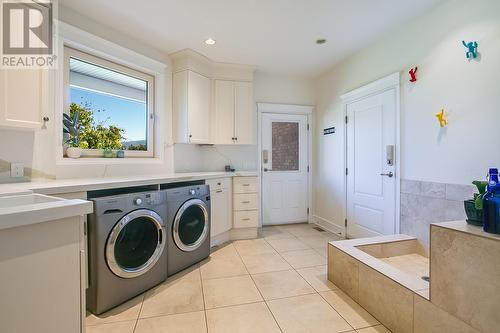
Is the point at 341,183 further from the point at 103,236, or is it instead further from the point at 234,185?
the point at 103,236

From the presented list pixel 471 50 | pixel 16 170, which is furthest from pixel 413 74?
pixel 16 170

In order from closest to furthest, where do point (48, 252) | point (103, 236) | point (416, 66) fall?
1. point (48, 252)
2. point (103, 236)
3. point (416, 66)

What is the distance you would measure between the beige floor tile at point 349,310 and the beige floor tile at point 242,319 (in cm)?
52

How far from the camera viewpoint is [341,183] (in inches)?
141

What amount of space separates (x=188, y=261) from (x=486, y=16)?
10.9 feet

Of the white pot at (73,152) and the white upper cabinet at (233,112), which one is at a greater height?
the white upper cabinet at (233,112)

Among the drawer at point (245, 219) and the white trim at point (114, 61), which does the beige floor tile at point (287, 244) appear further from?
the white trim at point (114, 61)

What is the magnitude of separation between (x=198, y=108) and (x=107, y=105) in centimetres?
108

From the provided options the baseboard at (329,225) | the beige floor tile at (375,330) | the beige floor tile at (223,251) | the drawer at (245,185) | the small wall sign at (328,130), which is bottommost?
the beige floor tile at (375,330)

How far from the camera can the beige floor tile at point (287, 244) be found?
3.08 m

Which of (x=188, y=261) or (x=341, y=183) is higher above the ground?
(x=341, y=183)

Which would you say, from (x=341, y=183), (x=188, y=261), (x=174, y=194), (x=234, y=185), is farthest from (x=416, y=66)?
(x=188, y=261)

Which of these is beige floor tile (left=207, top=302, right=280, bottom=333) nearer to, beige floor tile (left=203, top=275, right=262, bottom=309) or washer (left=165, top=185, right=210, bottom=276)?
beige floor tile (left=203, top=275, right=262, bottom=309)

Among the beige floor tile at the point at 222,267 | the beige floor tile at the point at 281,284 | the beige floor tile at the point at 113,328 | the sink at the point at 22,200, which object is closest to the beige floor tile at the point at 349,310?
the beige floor tile at the point at 281,284
